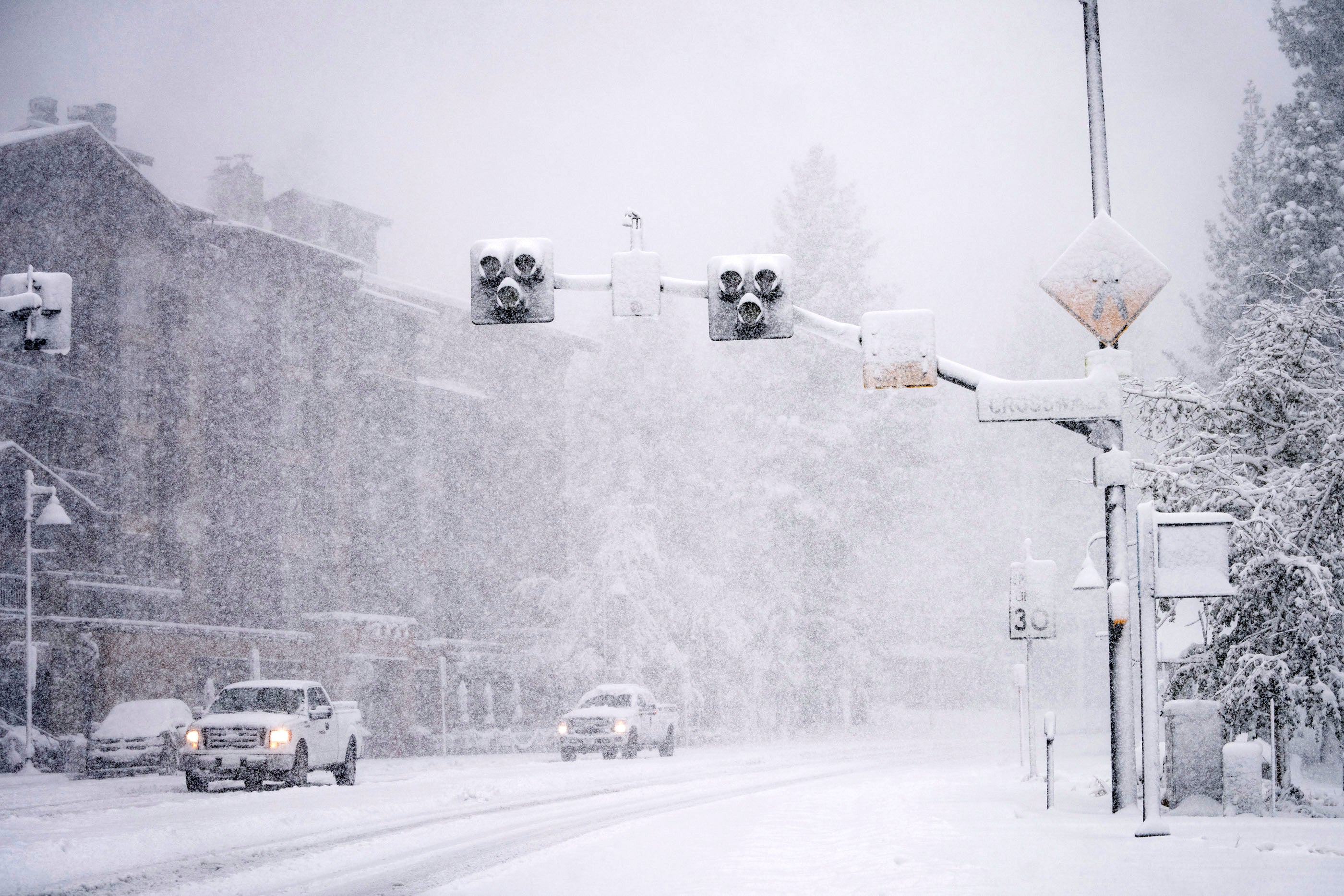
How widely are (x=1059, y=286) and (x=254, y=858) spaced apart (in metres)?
9.57

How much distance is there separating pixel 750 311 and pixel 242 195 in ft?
148

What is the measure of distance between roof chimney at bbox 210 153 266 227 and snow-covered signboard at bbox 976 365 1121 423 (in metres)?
43.9

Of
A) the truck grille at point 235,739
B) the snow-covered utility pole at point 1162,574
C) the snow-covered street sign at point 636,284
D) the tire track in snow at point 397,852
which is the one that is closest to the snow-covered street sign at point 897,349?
the snow-covered street sign at point 636,284

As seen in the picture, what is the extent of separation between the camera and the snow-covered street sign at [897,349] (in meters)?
14.6

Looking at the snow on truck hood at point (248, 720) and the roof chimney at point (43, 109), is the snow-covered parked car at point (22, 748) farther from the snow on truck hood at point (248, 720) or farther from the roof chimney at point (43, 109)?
the roof chimney at point (43, 109)

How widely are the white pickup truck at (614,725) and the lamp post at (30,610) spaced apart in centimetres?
1147

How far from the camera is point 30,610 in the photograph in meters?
30.2

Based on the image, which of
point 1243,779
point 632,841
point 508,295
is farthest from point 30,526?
point 1243,779

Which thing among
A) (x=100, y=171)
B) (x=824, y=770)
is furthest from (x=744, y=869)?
(x=100, y=171)

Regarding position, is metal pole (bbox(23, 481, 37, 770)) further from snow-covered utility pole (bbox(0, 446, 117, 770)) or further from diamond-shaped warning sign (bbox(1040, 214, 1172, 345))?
diamond-shaped warning sign (bbox(1040, 214, 1172, 345))

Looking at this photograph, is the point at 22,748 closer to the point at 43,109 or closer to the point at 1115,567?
the point at 43,109

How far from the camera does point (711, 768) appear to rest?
30422 millimetres

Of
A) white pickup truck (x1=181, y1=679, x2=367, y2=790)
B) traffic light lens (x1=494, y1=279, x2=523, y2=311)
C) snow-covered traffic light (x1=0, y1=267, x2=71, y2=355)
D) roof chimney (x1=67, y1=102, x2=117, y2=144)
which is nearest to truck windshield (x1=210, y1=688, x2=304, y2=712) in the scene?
white pickup truck (x1=181, y1=679, x2=367, y2=790)

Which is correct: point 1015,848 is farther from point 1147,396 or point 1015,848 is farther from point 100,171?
point 100,171
